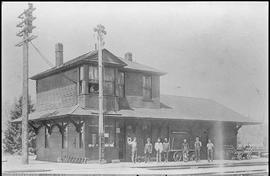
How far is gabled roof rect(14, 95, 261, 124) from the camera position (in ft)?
88.9

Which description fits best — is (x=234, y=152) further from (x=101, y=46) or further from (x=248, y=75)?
(x=101, y=46)

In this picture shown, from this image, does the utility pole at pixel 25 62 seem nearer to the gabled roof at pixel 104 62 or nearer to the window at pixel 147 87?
the gabled roof at pixel 104 62

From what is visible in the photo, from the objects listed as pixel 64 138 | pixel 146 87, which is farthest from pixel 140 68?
pixel 64 138

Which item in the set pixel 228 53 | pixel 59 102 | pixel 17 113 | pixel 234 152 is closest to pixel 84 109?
pixel 59 102

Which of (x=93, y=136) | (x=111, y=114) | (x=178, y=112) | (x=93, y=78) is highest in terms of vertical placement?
(x=93, y=78)

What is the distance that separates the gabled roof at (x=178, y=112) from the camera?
2709cm

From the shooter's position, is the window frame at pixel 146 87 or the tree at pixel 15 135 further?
the tree at pixel 15 135

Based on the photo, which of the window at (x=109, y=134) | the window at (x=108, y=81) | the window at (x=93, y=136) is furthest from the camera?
the window at (x=108, y=81)

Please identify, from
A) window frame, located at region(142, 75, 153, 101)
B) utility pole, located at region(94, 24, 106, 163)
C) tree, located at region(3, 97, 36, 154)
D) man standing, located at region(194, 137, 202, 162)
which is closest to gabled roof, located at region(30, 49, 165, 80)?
window frame, located at region(142, 75, 153, 101)

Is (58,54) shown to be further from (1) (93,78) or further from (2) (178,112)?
(2) (178,112)

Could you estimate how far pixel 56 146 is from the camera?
2903 centimetres

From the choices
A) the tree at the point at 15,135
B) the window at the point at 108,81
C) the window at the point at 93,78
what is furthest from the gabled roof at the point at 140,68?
the tree at the point at 15,135

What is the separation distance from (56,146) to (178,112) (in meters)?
8.96

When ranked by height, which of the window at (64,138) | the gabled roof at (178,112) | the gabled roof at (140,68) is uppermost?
the gabled roof at (140,68)
